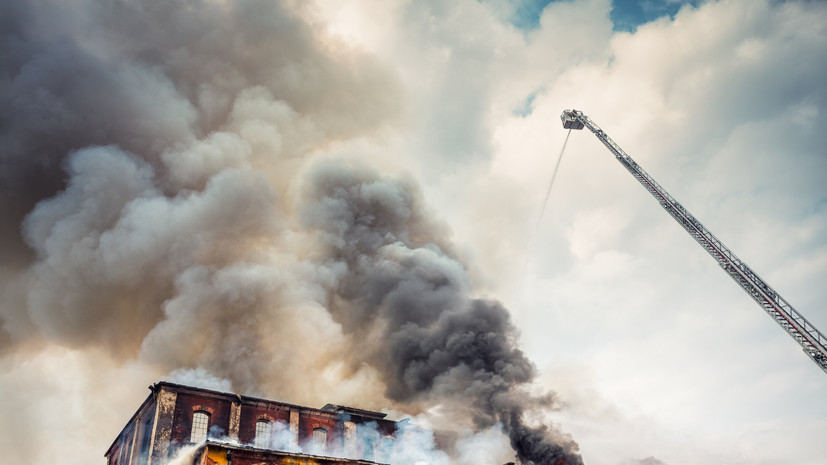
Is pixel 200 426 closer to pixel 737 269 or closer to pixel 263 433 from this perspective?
pixel 263 433

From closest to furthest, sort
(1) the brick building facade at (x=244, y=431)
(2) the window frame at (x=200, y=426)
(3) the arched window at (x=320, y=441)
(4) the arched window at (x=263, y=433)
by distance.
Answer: (1) the brick building facade at (x=244, y=431) → (2) the window frame at (x=200, y=426) → (4) the arched window at (x=263, y=433) → (3) the arched window at (x=320, y=441)

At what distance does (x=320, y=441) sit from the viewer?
28062 mm

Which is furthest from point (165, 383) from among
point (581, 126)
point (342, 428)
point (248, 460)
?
point (581, 126)

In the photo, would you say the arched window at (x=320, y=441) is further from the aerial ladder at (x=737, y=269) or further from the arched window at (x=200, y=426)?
the aerial ladder at (x=737, y=269)

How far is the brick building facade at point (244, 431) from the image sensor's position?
2022 cm

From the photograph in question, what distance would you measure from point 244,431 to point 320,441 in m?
4.58

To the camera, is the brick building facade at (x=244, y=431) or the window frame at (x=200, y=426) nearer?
the brick building facade at (x=244, y=431)

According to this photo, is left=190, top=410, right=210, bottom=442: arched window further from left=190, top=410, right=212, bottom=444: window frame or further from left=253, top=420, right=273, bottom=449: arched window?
left=253, top=420, right=273, bottom=449: arched window

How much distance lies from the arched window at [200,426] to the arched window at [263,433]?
9.13 feet

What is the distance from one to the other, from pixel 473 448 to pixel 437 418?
3018 millimetres

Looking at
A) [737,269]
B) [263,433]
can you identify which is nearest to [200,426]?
[263,433]

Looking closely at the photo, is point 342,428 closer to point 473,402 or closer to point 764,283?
point 473,402

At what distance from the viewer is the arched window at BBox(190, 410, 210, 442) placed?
23.8 m

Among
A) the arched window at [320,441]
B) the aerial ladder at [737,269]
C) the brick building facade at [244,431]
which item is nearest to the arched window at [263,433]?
the brick building facade at [244,431]
